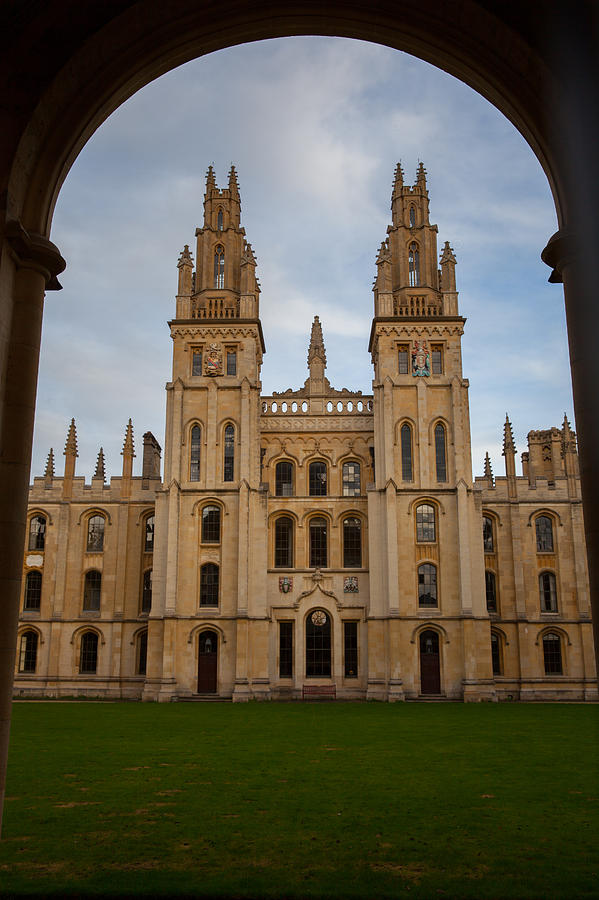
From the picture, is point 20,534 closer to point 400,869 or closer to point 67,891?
point 67,891

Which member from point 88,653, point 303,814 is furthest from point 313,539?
point 303,814

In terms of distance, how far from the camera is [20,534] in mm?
8445

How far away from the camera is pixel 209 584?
139 ft

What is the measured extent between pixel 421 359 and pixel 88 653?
25688 millimetres

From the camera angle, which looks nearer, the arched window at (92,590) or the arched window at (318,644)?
the arched window at (318,644)

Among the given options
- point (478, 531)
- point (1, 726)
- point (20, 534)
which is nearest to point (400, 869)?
point (1, 726)

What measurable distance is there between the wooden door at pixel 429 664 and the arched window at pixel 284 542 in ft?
27.7

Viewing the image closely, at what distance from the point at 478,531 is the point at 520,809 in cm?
3011

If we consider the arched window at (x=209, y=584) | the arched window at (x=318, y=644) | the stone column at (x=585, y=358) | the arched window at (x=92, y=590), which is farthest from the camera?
the arched window at (x=92, y=590)

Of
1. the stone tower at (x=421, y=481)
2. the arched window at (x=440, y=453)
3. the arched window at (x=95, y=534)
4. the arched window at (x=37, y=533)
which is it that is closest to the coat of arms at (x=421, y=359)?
the stone tower at (x=421, y=481)

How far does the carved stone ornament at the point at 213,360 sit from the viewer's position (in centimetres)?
4516

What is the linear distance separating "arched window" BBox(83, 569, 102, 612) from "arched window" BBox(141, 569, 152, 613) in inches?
99.9

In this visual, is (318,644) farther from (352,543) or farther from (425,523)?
(425,523)

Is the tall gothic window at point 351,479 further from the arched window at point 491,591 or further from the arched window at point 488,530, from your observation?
the arched window at point 491,591
